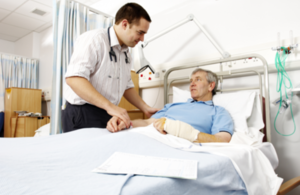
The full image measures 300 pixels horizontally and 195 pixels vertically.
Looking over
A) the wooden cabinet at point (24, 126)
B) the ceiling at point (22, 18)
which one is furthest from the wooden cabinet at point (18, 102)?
the ceiling at point (22, 18)

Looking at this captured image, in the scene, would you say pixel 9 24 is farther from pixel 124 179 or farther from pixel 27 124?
pixel 124 179

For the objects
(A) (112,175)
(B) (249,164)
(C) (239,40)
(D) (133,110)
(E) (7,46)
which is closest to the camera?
(A) (112,175)

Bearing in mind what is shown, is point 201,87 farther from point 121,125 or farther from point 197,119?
point 121,125

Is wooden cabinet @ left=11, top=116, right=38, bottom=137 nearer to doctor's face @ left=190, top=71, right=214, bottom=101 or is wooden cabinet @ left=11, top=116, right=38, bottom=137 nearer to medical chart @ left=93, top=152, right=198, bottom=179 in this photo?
doctor's face @ left=190, top=71, right=214, bottom=101

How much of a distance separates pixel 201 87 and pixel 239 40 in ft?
2.03

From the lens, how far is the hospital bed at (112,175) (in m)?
0.54

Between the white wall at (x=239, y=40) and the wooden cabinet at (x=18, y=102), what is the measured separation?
262cm

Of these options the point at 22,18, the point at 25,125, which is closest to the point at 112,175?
the point at 25,125

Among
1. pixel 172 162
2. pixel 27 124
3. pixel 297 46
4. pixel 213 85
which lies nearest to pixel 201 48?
pixel 213 85

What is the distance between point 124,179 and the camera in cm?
56

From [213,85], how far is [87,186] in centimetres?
155

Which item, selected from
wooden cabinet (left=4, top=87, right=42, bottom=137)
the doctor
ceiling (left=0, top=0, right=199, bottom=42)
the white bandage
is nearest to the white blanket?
the white bandage

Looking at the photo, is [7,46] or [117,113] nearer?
[117,113]

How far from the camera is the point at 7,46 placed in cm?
538
